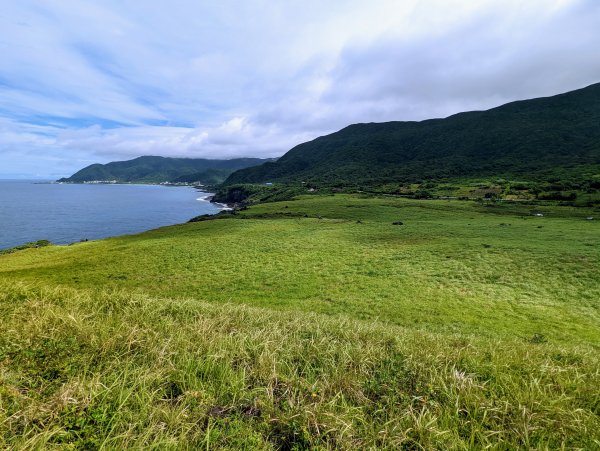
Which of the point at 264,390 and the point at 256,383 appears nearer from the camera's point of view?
the point at 264,390

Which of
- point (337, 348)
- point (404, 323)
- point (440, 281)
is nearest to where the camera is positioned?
point (337, 348)

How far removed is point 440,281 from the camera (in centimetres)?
2817

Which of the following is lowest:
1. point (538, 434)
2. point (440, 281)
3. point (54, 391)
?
point (440, 281)

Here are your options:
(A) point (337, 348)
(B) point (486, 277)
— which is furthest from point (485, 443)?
(B) point (486, 277)

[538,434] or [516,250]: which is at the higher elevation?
[538,434]

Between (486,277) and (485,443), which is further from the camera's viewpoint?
(486,277)

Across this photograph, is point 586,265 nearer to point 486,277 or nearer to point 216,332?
point 486,277

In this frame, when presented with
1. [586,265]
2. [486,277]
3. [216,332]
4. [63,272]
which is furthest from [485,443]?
[63,272]

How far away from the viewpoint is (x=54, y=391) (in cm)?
553

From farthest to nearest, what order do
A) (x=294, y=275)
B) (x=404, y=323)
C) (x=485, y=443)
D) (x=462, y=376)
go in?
(x=294, y=275) < (x=404, y=323) < (x=462, y=376) < (x=485, y=443)

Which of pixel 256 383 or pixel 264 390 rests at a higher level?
pixel 264 390

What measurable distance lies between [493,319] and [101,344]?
76.0ft

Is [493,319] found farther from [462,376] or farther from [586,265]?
[462,376]

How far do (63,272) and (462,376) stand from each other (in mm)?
44169
